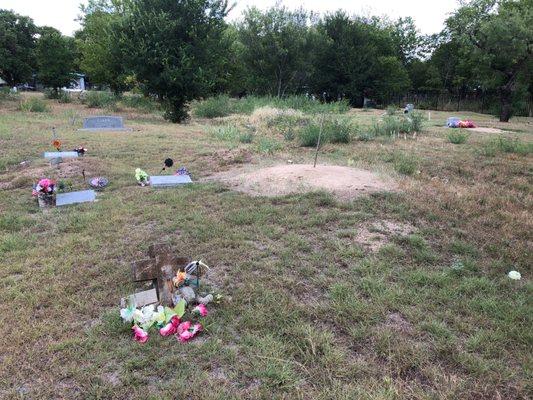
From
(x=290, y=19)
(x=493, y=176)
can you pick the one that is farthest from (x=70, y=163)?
(x=290, y=19)

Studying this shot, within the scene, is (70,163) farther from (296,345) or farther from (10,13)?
(10,13)

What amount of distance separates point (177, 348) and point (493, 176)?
18.5ft

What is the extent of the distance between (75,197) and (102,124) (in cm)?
703

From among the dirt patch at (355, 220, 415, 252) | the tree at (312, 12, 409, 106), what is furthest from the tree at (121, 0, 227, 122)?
the tree at (312, 12, 409, 106)

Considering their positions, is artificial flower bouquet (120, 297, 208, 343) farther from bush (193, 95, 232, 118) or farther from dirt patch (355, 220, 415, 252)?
bush (193, 95, 232, 118)

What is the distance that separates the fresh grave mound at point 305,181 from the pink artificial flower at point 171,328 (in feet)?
9.33

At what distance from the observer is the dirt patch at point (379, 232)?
11.8 feet

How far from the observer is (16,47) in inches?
1257

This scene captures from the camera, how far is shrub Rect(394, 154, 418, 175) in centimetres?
621

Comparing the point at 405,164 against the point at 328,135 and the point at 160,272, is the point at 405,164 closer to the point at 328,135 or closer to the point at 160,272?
the point at 328,135

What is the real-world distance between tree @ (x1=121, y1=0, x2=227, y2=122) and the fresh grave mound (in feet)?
31.5

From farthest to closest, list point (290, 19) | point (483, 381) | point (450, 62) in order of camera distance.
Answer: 1. point (450, 62)
2. point (290, 19)
3. point (483, 381)

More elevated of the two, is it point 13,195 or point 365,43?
point 365,43

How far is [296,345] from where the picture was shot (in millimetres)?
2234
